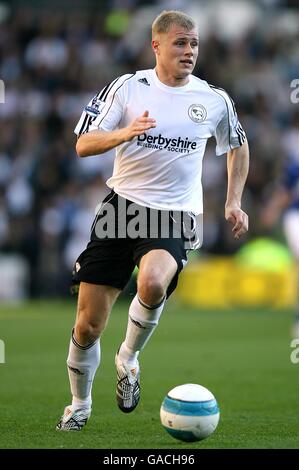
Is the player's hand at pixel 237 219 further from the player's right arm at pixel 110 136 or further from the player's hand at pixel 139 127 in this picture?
the player's hand at pixel 139 127

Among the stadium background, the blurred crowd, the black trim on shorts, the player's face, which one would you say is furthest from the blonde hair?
the blurred crowd

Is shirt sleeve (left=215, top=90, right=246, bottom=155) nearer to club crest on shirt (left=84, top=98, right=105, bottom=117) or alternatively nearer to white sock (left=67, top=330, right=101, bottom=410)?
club crest on shirt (left=84, top=98, right=105, bottom=117)

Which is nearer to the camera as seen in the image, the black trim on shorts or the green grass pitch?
the green grass pitch

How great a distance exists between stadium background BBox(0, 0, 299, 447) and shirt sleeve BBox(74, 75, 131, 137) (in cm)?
913

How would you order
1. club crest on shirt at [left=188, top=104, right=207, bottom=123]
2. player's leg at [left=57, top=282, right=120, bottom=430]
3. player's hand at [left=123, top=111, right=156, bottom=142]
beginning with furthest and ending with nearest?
club crest on shirt at [left=188, top=104, right=207, bottom=123]
player's leg at [left=57, top=282, right=120, bottom=430]
player's hand at [left=123, top=111, right=156, bottom=142]

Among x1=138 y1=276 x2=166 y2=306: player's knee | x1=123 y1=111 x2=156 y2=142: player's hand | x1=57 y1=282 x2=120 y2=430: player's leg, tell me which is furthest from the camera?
x1=57 y1=282 x2=120 y2=430: player's leg

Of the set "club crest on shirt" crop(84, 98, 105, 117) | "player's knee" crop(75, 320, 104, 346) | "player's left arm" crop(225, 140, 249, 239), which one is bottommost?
"player's knee" crop(75, 320, 104, 346)

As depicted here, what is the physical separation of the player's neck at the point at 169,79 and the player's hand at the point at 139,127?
787 mm

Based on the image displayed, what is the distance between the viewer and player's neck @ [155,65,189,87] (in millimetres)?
7000

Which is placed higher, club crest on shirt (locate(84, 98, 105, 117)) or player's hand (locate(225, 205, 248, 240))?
club crest on shirt (locate(84, 98, 105, 117))

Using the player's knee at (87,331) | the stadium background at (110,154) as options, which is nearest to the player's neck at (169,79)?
the player's knee at (87,331)

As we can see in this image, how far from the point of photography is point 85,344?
6848mm

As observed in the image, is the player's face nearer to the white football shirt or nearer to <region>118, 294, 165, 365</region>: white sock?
the white football shirt

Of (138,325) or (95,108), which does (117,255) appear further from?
(95,108)
